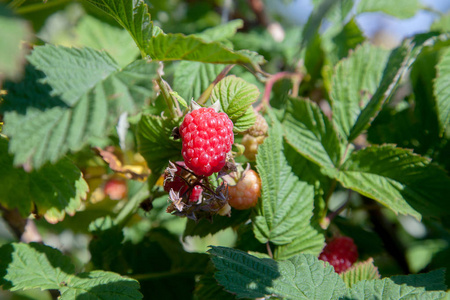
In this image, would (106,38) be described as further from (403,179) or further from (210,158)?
(403,179)

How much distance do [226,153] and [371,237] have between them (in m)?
0.61

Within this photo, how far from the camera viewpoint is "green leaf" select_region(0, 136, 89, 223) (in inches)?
29.6

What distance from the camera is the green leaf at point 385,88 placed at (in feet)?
2.91

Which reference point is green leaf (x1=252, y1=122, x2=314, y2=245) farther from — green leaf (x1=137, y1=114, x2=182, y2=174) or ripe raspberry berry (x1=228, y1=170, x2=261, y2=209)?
green leaf (x1=137, y1=114, x2=182, y2=174)

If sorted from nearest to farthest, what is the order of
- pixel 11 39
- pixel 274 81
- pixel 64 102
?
pixel 11 39 → pixel 64 102 → pixel 274 81

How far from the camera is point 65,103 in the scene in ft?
1.89

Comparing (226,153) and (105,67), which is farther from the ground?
(105,67)

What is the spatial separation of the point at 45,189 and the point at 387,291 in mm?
649

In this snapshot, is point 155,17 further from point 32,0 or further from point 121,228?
point 121,228

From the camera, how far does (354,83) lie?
3.30ft

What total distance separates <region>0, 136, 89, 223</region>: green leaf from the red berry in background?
306 mm

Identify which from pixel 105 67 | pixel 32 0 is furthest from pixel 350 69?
pixel 32 0

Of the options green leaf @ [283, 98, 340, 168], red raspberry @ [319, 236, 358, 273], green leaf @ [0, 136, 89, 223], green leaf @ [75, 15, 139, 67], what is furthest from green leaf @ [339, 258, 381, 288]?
green leaf @ [75, 15, 139, 67]

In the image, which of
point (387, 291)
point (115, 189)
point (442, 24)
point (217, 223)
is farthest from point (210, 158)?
point (442, 24)
